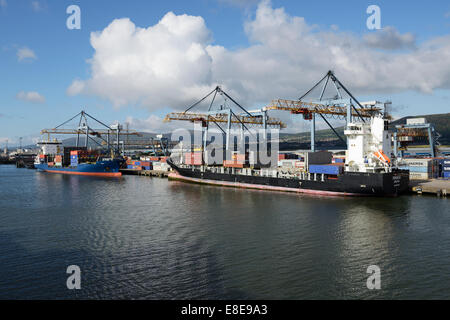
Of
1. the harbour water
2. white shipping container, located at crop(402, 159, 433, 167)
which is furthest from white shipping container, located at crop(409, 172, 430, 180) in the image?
the harbour water

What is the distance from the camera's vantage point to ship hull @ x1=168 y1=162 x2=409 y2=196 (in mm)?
38844

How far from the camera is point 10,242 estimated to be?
73.9ft

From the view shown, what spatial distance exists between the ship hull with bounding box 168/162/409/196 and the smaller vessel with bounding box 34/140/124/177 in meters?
38.1

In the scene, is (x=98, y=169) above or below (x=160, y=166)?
below

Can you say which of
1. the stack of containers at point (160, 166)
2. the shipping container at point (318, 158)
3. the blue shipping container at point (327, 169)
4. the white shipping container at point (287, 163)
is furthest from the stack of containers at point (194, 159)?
the blue shipping container at point (327, 169)

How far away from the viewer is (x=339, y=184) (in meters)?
41.9

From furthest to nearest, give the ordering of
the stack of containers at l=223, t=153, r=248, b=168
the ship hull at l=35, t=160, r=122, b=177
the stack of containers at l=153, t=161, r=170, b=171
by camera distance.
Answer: the stack of containers at l=153, t=161, r=170, b=171 → the ship hull at l=35, t=160, r=122, b=177 → the stack of containers at l=223, t=153, r=248, b=168

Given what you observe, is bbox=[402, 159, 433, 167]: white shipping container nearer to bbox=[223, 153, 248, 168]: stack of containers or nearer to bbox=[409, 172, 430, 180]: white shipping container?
bbox=[409, 172, 430, 180]: white shipping container

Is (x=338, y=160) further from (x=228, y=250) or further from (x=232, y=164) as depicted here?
(x=228, y=250)

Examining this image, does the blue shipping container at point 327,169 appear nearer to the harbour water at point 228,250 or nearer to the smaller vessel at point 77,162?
the harbour water at point 228,250

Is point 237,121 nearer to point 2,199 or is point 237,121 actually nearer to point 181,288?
point 2,199

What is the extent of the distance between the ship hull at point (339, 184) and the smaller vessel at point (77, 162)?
38.1 meters

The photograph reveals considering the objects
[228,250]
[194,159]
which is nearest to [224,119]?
[194,159]

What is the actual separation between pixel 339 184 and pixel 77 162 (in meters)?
75.7
